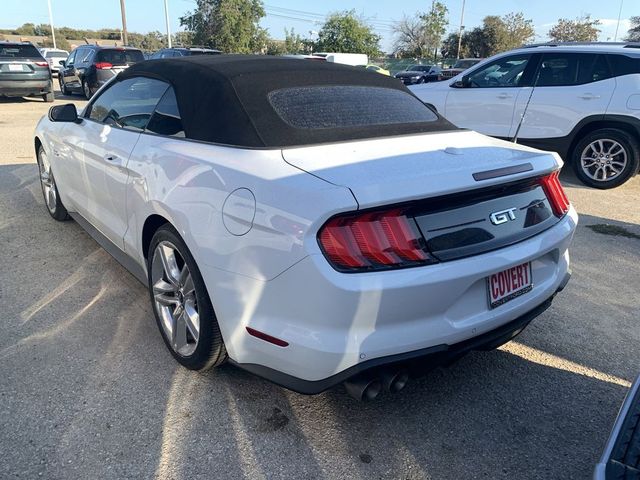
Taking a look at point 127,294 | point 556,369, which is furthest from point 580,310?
point 127,294

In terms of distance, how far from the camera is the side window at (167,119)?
2926 millimetres

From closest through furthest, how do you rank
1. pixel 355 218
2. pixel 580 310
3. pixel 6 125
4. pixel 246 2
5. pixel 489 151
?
1. pixel 355 218
2. pixel 489 151
3. pixel 580 310
4. pixel 6 125
5. pixel 246 2

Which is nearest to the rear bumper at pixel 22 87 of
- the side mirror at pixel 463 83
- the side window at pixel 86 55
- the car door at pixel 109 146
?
the side window at pixel 86 55

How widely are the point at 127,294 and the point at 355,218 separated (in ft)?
7.48

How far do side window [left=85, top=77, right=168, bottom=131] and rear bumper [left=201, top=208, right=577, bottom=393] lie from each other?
1.45 m

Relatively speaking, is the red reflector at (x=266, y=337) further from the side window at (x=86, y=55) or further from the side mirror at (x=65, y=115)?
the side window at (x=86, y=55)

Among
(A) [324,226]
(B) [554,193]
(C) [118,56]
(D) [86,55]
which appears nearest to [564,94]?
(B) [554,193]

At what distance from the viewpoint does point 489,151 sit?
263cm

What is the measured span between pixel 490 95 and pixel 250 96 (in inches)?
232

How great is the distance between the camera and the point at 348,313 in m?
2.00

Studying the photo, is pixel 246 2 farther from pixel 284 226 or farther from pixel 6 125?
pixel 284 226

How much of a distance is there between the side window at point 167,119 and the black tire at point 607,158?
5.94m

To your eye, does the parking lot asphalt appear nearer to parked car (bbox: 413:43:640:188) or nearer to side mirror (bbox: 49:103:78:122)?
side mirror (bbox: 49:103:78:122)

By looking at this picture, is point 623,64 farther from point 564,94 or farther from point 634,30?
point 634,30
